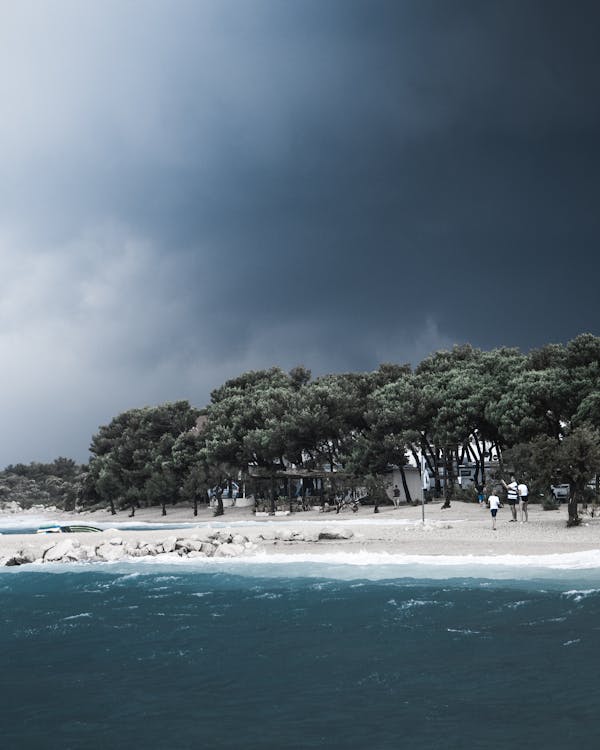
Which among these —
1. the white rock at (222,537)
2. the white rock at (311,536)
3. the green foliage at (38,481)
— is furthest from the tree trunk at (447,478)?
the green foliage at (38,481)

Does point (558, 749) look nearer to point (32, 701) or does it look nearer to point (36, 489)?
point (32, 701)

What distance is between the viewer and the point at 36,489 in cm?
15262

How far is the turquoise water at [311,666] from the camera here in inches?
374

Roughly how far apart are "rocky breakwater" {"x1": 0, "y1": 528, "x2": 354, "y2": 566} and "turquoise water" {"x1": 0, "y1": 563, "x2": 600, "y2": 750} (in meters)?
10.1

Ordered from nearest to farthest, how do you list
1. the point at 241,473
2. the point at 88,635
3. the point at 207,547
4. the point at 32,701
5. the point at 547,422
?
the point at 32,701 → the point at 88,635 → the point at 207,547 → the point at 547,422 → the point at 241,473

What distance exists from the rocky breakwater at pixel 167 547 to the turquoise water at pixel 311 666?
10.1 m

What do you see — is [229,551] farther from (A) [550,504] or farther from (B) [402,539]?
(A) [550,504]

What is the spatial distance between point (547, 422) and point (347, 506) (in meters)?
19.5

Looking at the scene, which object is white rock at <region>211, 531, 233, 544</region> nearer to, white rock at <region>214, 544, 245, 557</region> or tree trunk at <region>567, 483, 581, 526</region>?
white rock at <region>214, 544, 245, 557</region>

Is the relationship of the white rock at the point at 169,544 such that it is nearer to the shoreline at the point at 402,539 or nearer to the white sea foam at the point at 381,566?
the shoreline at the point at 402,539

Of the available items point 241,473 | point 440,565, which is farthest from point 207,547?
point 241,473

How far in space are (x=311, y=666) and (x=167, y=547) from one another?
861 inches

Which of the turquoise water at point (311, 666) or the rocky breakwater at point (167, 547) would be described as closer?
the turquoise water at point (311, 666)

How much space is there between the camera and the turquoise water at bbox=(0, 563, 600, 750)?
9500 millimetres
